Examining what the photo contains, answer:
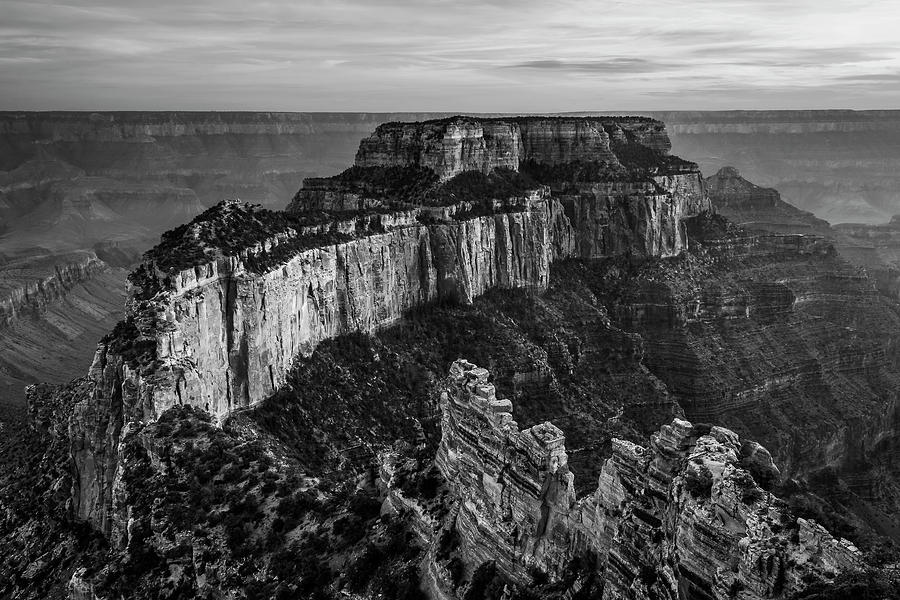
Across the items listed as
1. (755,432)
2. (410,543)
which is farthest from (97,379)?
(755,432)

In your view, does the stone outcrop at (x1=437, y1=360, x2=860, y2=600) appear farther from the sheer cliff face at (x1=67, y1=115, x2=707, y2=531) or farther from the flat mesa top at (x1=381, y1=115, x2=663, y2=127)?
the flat mesa top at (x1=381, y1=115, x2=663, y2=127)

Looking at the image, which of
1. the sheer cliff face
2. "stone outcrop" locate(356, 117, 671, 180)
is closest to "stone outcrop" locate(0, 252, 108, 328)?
"stone outcrop" locate(356, 117, 671, 180)

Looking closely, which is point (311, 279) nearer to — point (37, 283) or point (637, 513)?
point (637, 513)

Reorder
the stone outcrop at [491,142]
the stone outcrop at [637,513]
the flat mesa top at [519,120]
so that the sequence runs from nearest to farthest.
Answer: the stone outcrop at [637,513] < the stone outcrop at [491,142] < the flat mesa top at [519,120]

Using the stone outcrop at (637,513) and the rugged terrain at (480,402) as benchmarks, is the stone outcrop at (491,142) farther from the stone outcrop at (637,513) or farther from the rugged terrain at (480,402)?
the stone outcrop at (637,513)

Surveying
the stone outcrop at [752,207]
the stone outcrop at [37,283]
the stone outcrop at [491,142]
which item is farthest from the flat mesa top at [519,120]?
the stone outcrop at [37,283]
